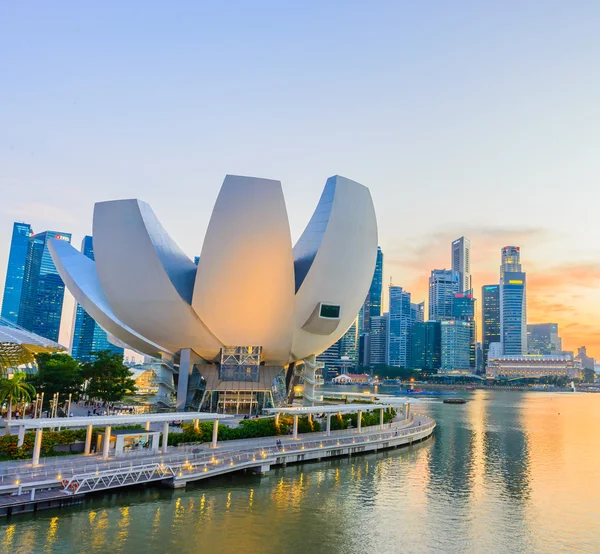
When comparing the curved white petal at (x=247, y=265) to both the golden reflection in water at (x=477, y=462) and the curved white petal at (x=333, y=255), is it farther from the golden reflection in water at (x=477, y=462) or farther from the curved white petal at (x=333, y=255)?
the golden reflection in water at (x=477, y=462)

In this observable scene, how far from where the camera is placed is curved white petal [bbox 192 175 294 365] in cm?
3900

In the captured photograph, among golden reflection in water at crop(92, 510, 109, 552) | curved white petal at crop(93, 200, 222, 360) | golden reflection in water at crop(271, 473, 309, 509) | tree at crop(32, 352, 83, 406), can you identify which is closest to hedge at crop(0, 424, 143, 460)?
golden reflection in water at crop(92, 510, 109, 552)

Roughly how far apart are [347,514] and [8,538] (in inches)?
529

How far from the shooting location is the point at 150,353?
2040 inches

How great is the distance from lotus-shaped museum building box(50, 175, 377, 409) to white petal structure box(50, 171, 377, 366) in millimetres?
84

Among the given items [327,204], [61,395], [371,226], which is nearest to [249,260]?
[327,204]

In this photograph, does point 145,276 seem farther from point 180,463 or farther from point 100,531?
point 100,531

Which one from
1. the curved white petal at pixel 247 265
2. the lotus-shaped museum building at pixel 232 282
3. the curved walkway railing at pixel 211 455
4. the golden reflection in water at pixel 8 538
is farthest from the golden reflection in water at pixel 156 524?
the lotus-shaped museum building at pixel 232 282

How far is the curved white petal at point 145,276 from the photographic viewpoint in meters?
40.7

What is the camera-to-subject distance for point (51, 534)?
19.7 metres

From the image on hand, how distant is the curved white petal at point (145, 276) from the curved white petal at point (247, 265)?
188 cm

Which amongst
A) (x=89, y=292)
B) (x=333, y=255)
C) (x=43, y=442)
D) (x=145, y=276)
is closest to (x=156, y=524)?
(x=43, y=442)

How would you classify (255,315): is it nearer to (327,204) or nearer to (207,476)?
(327,204)

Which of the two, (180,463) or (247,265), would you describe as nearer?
(180,463)
